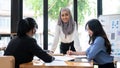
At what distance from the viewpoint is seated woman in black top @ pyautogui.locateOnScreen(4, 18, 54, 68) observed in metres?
2.00

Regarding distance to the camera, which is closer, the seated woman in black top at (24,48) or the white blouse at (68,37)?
the seated woman in black top at (24,48)

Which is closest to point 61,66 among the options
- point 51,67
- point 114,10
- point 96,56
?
point 51,67

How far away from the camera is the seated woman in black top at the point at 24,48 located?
6.57ft

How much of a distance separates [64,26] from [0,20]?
7.34 feet

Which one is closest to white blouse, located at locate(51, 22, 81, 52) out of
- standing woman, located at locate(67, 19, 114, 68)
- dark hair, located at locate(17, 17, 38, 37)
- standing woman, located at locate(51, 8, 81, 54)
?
standing woman, located at locate(51, 8, 81, 54)

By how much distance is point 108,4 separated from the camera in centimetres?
553

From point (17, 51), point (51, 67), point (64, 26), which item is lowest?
point (51, 67)

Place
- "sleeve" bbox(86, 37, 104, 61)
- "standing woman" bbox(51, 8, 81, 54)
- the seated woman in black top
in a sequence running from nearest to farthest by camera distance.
A: the seated woman in black top < "sleeve" bbox(86, 37, 104, 61) < "standing woman" bbox(51, 8, 81, 54)

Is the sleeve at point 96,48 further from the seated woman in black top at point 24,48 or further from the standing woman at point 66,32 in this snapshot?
the standing woman at point 66,32

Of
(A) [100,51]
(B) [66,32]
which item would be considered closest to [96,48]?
(A) [100,51]

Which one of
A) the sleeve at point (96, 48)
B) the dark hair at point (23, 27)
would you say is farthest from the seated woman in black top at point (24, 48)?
the sleeve at point (96, 48)

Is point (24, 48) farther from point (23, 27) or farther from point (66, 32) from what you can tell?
point (66, 32)

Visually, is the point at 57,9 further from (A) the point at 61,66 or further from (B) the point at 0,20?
(A) the point at 61,66

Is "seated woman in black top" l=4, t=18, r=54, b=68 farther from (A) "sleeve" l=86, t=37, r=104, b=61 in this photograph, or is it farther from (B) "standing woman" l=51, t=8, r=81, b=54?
(B) "standing woman" l=51, t=8, r=81, b=54
